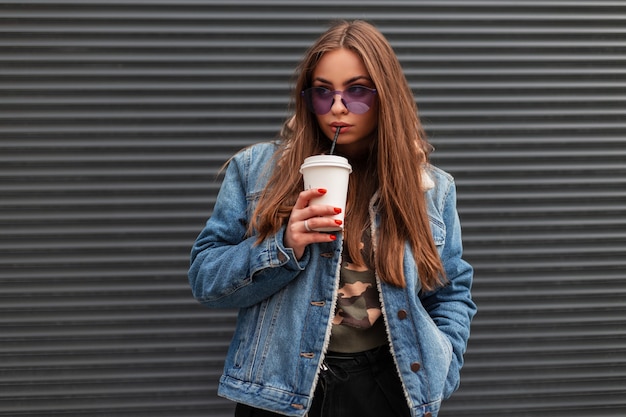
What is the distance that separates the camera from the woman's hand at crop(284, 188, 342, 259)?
155 centimetres

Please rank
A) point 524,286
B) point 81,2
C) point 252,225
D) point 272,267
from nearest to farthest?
point 272,267
point 252,225
point 81,2
point 524,286

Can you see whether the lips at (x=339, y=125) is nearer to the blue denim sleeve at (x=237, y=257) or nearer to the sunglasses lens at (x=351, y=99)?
the sunglasses lens at (x=351, y=99)

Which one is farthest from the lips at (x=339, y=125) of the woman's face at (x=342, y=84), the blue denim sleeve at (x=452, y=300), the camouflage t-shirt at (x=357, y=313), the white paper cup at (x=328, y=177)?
the blue denim sleeve at (x=452, y=300)

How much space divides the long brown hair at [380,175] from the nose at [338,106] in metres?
0.11

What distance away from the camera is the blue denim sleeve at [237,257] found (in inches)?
65.9

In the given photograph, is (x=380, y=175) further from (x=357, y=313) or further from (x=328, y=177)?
(x=357, y=313)

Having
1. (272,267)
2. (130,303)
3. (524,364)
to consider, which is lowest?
(524,364)

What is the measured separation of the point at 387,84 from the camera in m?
1.80

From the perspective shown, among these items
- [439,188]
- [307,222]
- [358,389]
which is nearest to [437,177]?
[439,188]

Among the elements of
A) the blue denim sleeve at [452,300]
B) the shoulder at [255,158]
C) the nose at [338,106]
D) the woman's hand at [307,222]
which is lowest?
the blue denim sleeve at [452,300]

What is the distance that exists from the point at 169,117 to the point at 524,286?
6.54 ft

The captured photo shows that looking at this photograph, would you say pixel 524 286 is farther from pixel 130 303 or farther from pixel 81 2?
pixel 81 2

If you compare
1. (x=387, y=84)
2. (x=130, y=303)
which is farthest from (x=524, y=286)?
(x=130, y=303)

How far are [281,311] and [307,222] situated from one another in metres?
0.34
